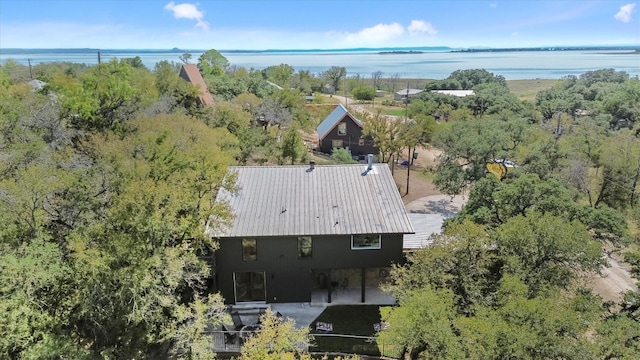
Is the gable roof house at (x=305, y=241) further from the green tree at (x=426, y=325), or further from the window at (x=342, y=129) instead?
the window at (x=342, y=129)

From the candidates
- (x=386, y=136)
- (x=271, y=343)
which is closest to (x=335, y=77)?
(x=386, y=136)

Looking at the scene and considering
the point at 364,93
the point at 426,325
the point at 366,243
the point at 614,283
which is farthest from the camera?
the point at 364,93

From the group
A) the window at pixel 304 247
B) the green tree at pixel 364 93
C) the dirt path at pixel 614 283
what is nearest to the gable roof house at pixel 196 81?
the window at pixel 304 247

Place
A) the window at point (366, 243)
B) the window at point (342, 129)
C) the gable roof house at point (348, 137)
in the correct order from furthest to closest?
the window at point (342, 129), the gable roof house at point (348, 137), the window at point (366, 243)

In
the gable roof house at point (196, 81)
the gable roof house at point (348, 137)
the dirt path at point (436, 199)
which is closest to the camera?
the dirt path at point (436, 199)

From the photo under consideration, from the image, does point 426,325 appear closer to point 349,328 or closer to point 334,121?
point 349,328

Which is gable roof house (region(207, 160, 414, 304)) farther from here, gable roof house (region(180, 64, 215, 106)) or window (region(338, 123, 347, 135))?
gable roof house (region(180, 64, 215, 106))
